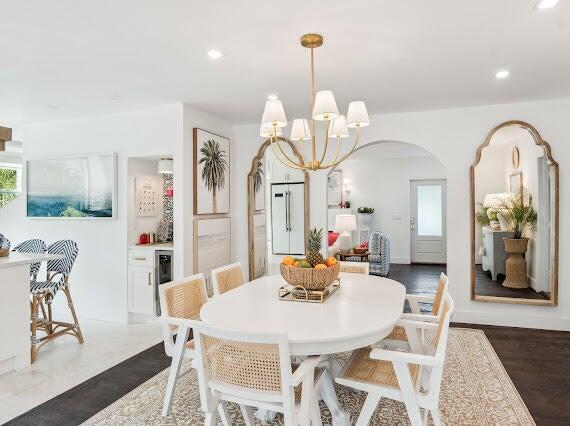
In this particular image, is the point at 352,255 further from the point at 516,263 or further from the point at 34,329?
the point at 34,329

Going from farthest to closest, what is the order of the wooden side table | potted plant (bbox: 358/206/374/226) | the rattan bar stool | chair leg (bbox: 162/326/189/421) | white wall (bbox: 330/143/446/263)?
potted plant (bbox: 358/206/374/226)
white wall (bbox: 330/143/446/263)
the wooden side table
the rattan bar stool
chair leg (bbox: 162/326/189/421)

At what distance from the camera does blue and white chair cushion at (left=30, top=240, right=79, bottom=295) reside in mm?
3603

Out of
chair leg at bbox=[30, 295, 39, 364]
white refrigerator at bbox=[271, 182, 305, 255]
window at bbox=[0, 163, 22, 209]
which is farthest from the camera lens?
window at bbox=[0, 163, 22, 209]

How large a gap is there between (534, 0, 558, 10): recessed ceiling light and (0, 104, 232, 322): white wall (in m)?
3.19

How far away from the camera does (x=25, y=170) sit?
16.7ft

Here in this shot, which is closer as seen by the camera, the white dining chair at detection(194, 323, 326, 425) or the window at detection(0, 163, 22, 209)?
the white dining chair at detection(194, 323, 326, 425)

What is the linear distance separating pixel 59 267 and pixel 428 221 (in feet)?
22.8

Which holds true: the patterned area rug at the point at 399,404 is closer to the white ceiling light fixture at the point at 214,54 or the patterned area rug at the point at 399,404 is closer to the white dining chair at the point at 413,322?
the white dining chair at the point at 413,322

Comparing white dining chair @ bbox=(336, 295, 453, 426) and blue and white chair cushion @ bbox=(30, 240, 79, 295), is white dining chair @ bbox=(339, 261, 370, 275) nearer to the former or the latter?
white dining chair @ bbox=(336, 295, 453, 426)

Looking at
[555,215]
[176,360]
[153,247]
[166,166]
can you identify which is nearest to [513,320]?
[555,215]

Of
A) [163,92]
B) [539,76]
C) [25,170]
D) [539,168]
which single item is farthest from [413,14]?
[25,170]

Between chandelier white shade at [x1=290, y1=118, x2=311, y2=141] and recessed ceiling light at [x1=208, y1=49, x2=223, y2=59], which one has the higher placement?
recessed ceiling light at [x1=208, y1=49, x2=223, y2=59]

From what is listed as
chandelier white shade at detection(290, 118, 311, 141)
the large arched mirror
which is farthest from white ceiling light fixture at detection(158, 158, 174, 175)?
the large arched mirror

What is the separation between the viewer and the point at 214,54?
283 cm
